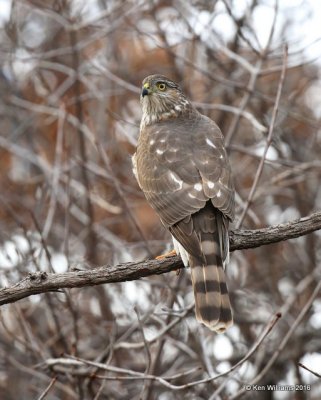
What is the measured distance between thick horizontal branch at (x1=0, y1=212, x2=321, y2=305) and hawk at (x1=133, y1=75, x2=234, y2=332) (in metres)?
0.21

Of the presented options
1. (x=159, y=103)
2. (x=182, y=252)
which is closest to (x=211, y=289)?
(x=182, y=252)

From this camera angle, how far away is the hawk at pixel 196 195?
504 cm

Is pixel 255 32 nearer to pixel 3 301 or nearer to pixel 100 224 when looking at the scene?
pixel 100 224

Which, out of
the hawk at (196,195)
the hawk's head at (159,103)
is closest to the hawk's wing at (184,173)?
the hawk at (196,195)

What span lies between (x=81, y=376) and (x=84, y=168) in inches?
84.7

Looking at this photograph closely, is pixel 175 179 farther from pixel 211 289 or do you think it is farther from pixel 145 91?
pixel 145 91

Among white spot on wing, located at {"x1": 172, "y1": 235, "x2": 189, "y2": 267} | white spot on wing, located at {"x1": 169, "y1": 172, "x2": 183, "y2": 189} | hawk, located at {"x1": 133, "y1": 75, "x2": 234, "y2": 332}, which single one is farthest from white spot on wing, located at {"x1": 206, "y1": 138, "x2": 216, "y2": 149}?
white spot on wing, located at {"x1": 172, "y1": 235, "x2": 189, "y2": 267}

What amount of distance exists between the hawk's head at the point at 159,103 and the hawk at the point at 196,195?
12 centimetres

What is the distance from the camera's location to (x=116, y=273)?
15.1 feet

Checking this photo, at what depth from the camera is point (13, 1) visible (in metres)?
8.03

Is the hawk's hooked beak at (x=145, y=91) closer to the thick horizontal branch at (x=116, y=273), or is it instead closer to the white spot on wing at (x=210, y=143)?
the white spot on wing at (x=210, y=143)

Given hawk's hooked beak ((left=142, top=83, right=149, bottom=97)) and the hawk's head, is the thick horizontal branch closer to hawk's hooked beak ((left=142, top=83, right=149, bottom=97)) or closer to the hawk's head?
the hawk's head

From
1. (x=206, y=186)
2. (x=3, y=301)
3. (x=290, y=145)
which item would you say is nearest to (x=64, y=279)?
(x=3, y=301)

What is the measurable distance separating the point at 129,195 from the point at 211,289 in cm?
446
